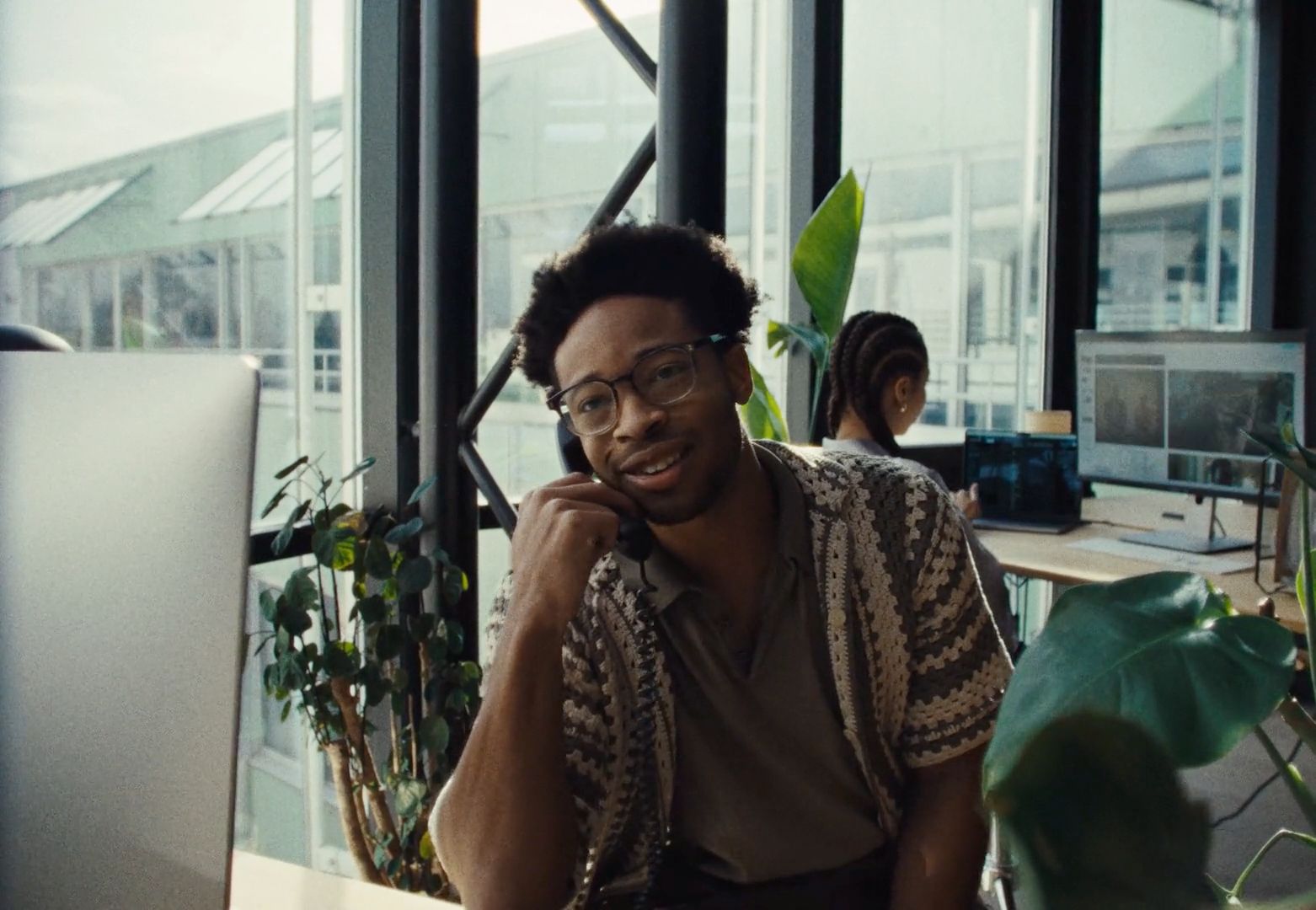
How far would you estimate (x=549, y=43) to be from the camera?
3.21 meters

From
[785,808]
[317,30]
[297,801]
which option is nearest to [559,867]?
[785,808]

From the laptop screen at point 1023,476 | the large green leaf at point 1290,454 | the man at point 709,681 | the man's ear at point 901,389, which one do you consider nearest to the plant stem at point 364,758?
the man at point 709,681

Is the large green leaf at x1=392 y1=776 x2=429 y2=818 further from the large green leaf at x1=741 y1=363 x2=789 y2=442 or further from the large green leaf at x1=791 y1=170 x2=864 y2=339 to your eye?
the large green leaf at x1=791 y1=170 x2=864 y2=339

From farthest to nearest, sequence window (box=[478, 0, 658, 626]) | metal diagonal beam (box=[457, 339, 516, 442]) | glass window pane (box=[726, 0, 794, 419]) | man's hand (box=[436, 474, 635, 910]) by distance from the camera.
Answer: glass window pane (box=[726, 0, 794, 419]) → window (box=[478, 0, 658, 626]) → metal diagonal beam (box=[457, 339, 516, 442]) → man's hand (box=[436, 474, 635, 910])

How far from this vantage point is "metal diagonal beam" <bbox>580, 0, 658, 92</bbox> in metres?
2.74

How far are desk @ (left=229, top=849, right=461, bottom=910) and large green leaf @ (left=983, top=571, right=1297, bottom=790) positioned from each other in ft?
2.55

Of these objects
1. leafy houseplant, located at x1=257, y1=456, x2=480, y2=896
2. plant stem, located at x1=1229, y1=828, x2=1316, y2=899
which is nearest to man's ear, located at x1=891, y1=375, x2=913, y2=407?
leafy houseplant, located at x1=257, y1=456, x2=480, y2=896

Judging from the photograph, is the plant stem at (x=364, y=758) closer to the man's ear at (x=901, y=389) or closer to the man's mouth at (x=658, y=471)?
the man's mouth at (x=658, y=471)

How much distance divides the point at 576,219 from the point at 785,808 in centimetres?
227

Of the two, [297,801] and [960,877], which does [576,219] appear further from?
[960,877]

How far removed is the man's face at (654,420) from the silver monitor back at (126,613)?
90 centimetres

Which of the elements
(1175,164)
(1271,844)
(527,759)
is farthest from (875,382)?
(1175,164)

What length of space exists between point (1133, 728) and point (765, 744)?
118 centimetres

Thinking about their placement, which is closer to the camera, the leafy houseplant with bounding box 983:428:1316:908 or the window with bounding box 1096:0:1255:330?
the leafy houseplant with bounding box 983:428:1316:908
